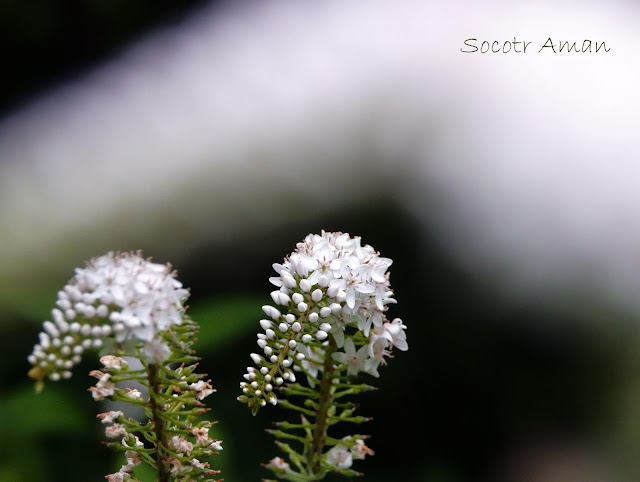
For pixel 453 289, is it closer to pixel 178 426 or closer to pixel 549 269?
pixel 549 269

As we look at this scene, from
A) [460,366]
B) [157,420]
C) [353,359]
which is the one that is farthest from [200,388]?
[460,366]

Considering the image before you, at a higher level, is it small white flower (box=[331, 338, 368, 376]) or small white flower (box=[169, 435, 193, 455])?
small white flower (box=[331, 338, 368, 376])

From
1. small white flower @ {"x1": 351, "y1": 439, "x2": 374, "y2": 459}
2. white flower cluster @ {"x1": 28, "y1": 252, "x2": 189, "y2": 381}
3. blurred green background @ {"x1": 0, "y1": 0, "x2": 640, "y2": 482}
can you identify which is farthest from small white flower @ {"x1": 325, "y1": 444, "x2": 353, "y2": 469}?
blurred green background @ {"x1": 0, "y1": 0, "x2": 640, "y2": 482}

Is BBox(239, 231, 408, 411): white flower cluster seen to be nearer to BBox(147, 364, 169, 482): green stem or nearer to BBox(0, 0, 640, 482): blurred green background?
BBox(147, 364, 169, 482): green stem

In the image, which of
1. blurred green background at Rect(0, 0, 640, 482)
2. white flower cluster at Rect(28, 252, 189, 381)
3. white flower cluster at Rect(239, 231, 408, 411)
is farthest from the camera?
blurred green background at Rect(0, 0, 640, 482)

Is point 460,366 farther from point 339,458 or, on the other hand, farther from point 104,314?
point 104,314

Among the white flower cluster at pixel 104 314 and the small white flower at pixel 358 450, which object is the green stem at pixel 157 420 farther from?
the small white flower at pixel 358 450
